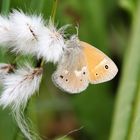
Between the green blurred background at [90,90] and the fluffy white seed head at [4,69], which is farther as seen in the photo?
the green blurred background at [90,90]

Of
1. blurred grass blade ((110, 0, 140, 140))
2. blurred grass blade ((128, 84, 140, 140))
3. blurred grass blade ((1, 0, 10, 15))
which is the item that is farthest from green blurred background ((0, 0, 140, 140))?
blurred grass blade ((1, 0, 10, 15))

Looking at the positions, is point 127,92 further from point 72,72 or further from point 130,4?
point 130,4

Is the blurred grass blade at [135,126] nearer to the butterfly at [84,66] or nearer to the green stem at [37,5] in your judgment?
the butterfly at [84,66]

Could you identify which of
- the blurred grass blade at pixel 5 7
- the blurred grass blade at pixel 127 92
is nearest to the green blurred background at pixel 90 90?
the blurred grass blade at pixel 127 92

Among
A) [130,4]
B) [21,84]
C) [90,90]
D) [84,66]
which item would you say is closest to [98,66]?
[84,66]

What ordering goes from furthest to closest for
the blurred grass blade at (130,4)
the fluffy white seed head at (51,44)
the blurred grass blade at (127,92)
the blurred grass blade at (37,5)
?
the blurred grass blade at (130,4)
the blurred grass blade at (127,92)
the blurred grass blade at (37,5)
the fluffy white seed head at (51,44)

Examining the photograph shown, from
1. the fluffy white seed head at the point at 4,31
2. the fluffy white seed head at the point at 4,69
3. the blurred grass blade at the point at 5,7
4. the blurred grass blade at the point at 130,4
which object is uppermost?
the blurred grass blade at the point at 130,4

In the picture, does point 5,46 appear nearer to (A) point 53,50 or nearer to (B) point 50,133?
(A) point 53,50

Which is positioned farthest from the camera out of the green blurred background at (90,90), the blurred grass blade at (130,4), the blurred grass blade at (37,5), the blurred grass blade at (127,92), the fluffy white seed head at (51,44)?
the green blurred background at (90,90)
